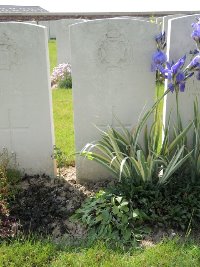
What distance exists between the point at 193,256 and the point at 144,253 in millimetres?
337

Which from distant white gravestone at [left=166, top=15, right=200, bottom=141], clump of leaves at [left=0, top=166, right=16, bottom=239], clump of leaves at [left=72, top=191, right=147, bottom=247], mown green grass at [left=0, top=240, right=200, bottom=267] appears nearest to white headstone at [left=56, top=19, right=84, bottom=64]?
distant white gravestone at [left=166, top=15, right=200, bottom=141]

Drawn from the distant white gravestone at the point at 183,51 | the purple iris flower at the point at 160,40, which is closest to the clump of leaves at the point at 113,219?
the distant white gravestone at the point at 183,51

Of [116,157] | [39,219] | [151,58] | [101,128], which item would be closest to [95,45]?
[151,58]

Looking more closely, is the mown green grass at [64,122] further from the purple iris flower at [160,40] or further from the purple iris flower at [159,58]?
the purple iris flower at [160,40]

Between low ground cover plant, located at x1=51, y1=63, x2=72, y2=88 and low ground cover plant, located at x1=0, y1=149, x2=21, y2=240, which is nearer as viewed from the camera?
low ground cover plant, located at x1=0, y1=149, x2=21, y2=240

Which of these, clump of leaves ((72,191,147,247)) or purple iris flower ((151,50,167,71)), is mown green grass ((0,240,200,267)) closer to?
clump of leaves ((72,191,147,247))

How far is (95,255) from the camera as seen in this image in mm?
2451

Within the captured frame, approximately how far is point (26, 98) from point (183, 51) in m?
1.53

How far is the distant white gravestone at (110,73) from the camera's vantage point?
10.3 feet

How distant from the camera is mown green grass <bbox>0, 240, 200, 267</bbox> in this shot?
2379 millimetres

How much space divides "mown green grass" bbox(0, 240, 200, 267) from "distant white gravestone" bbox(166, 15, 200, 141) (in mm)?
1284

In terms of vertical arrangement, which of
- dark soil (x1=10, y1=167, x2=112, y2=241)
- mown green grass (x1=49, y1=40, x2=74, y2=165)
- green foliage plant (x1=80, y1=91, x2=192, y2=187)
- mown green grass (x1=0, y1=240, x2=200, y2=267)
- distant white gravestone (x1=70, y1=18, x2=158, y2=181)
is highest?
distant white gravestone (x1=70, y1=18, x2=158, y2=181)

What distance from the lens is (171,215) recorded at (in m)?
2.78

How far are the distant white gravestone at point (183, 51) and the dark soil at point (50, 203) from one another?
1.03m
